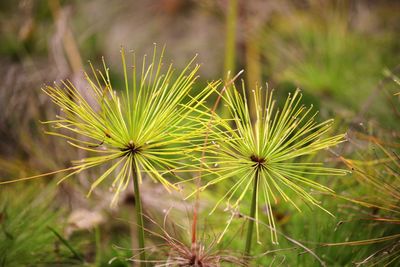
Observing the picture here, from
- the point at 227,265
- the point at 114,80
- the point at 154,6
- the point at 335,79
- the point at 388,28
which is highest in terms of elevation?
the point at 154,6

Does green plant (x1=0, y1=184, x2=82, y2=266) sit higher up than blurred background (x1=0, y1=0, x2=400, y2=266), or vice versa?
blurred background (x1=0, y1=0, x2=400, y2=266)

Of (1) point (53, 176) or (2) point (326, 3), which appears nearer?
(1) point (53, 176)

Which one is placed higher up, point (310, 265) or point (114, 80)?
point (114, 80)

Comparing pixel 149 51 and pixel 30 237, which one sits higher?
pixel 149 51

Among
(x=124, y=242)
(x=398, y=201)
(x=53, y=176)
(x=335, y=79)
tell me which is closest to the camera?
(x=398, y=201)

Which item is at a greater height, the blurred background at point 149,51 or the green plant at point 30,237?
the blurred background at point 149,51

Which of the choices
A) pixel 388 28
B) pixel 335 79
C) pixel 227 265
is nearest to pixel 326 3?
pixel 388 28

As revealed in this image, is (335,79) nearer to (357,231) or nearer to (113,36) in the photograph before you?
(357,231)

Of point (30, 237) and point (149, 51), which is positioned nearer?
point (30, 237)
